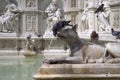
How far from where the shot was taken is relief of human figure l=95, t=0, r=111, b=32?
494 inches

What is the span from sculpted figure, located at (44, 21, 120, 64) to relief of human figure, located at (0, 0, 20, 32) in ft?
43.6

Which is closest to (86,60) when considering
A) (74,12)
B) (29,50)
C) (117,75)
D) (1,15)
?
(117,75)

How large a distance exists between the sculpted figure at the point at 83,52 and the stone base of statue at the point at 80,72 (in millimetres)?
141

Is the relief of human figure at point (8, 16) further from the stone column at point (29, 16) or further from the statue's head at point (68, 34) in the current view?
the statue's head at point (68, 34)

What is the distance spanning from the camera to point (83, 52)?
4.22 meters

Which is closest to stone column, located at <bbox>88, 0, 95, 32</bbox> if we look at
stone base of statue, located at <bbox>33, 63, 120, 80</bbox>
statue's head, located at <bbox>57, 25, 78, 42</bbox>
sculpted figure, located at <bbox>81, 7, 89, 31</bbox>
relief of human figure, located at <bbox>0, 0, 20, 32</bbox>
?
sculpted figure, located at <bbox>81, 7, 89, 31</bbox>

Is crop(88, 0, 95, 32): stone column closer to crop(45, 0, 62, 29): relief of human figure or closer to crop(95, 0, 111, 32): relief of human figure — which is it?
crop(95, 0, 111, 32): relief of human figure

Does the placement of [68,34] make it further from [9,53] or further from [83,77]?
[9,53]

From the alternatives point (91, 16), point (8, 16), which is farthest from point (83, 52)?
point (8, 16)

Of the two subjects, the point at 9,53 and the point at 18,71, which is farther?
the point at 9,53

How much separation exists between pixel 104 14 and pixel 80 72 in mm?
9104

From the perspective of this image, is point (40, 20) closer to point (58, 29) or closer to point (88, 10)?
point (88, 10)

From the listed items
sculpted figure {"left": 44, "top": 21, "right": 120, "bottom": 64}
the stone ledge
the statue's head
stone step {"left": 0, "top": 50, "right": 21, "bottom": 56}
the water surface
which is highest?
the statue's head

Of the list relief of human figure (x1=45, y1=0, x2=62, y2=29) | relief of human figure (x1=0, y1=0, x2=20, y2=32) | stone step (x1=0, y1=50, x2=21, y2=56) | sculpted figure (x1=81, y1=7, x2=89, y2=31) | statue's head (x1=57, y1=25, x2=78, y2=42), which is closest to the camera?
statue's head (x1=57, y1=25, x2=78, y2=42)
